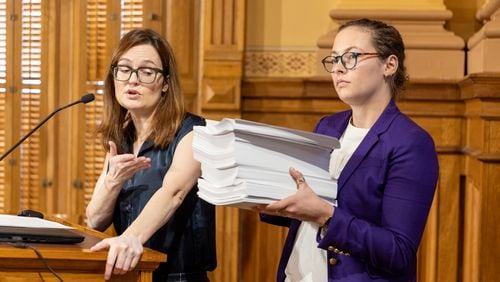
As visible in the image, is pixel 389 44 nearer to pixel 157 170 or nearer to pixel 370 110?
pixel 370 110

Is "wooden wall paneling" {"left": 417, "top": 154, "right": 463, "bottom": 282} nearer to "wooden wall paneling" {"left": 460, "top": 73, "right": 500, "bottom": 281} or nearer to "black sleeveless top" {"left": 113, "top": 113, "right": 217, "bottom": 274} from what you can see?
"wooden wall paneling" {"left": 460, "top": 73, "right": 500, "bottom": 281}

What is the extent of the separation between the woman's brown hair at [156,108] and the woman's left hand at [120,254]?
0.65 m

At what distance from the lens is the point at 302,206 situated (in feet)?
6.72

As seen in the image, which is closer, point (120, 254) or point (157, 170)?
point (120, 254)

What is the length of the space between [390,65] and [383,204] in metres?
0.34

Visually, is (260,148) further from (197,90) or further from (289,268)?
(197,90)

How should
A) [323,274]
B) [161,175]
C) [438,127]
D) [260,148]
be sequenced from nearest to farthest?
[260,148] < [323,274] < [161,175] < [438,127]

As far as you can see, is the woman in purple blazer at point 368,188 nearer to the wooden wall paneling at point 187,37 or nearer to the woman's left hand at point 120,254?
the woman's left hand at point 120,254

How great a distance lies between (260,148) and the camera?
206cm

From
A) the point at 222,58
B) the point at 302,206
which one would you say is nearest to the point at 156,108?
the point at 302,206

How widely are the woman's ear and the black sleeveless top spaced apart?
0.74 meters

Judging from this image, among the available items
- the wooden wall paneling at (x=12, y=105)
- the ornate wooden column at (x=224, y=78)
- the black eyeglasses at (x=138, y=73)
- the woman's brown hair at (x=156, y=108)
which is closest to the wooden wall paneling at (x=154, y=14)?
the ornate wooden column at (x=224, y=78)

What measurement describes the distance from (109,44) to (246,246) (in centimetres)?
120

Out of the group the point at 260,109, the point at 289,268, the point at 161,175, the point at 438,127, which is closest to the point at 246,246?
the point at 260,109
